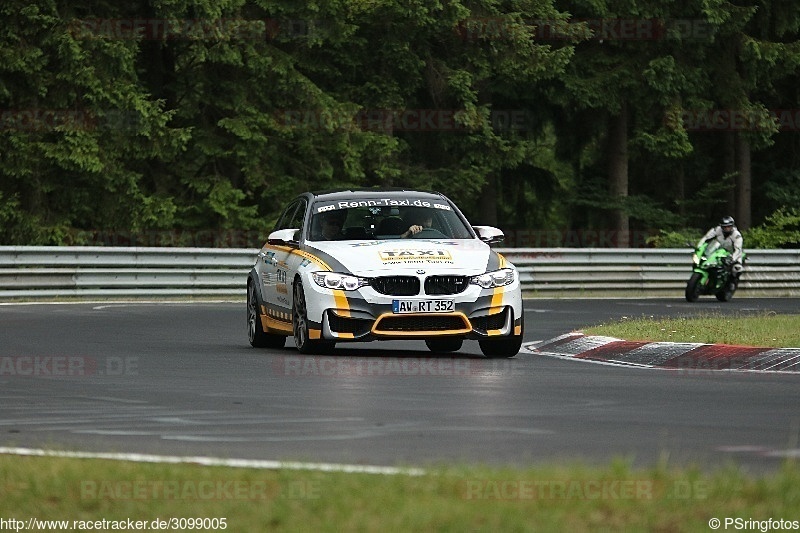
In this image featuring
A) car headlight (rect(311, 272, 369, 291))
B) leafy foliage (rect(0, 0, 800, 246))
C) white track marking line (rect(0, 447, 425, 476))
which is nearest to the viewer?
white track marking line (rect(0, 447, 425, 476))

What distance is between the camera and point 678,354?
1725 centimetres

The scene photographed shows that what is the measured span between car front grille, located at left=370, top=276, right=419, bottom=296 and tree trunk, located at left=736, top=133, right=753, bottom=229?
36.7 m

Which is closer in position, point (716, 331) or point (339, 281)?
point (339, 281)

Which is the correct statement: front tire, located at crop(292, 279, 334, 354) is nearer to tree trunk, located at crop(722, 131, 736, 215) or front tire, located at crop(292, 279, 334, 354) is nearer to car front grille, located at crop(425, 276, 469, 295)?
car front grille, located at crop(425, 276, 469, 295)

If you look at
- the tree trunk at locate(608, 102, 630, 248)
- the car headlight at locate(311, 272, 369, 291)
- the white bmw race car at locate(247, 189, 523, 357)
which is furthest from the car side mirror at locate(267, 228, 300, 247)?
the tree trunk at locate(608, 102, 630, 248)

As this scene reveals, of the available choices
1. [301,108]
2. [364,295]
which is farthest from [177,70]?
[364,295]

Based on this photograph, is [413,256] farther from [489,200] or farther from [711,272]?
[489,200]

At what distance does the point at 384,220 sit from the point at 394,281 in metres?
1.53

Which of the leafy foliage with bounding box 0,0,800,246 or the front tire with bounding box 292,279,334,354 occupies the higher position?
the leafy foliage with bounding box 0,0,800,246

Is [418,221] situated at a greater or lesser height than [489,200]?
greater

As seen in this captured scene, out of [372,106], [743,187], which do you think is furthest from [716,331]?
[743,187]

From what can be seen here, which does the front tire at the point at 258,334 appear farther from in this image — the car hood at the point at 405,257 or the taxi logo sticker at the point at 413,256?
the taxi logo sticker at the point at 413,256

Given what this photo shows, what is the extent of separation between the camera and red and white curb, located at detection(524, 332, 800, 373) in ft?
53.6

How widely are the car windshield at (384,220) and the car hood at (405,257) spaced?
0.45 m
